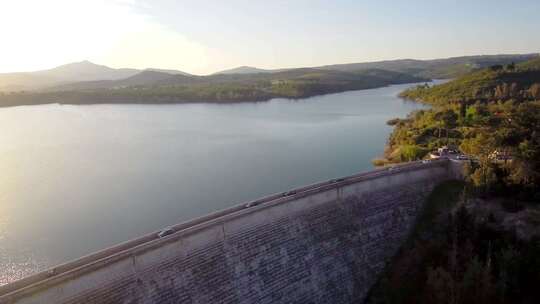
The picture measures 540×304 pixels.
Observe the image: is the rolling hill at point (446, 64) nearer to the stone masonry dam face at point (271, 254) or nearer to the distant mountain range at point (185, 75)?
the distant mountain range at point (185, 75)

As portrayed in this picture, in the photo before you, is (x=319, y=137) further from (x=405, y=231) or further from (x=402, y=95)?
(x=402, y=95)

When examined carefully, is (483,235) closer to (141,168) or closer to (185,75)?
(141,168)

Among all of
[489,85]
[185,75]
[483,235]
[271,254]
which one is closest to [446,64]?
[185,75]

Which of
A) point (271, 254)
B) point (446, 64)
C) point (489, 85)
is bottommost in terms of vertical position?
point (271, 254)

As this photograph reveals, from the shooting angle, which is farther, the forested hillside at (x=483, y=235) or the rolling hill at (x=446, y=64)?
the rolling hill at (x=446, y=64)

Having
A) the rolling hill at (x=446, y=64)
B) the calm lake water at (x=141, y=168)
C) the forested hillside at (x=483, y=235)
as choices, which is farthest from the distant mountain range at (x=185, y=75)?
the forested hillside at (x=483, y=235)

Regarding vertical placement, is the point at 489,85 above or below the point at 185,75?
below
